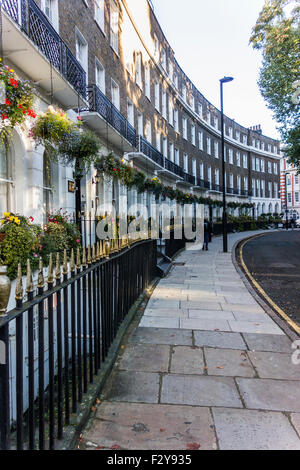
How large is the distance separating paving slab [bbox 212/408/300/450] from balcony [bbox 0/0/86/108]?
709cm

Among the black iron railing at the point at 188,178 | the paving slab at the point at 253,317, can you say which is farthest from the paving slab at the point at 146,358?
the black iron railing at the point at 188,178

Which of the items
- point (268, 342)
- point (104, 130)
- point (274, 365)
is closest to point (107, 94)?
point (104, 130)

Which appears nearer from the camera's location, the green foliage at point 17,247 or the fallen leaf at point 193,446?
the fallen leaf at point 193,446

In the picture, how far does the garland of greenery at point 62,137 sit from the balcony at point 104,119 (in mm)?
3688

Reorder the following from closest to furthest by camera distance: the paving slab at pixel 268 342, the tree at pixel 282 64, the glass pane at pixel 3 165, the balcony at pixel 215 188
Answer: the paving slab at pixel 268 342 → the glass pane at pixel 3 165 → the tree at pixel 282 64 → the balcony at pixel 215 188

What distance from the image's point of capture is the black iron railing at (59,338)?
76.5 inches

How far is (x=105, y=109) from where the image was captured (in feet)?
43.7

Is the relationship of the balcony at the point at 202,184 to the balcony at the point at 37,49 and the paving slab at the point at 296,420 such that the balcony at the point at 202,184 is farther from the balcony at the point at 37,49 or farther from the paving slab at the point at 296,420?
the paving slab at the point at 296,420

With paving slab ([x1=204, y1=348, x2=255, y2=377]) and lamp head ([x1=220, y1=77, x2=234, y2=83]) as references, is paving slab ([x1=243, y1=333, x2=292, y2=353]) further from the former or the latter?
lamp head ([x1=220, y1=77, x2=234, y2=83])

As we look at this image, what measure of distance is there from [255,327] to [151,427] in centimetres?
318

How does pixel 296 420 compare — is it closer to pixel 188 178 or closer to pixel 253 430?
pixel 253 430

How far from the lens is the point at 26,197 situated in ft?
26.5
